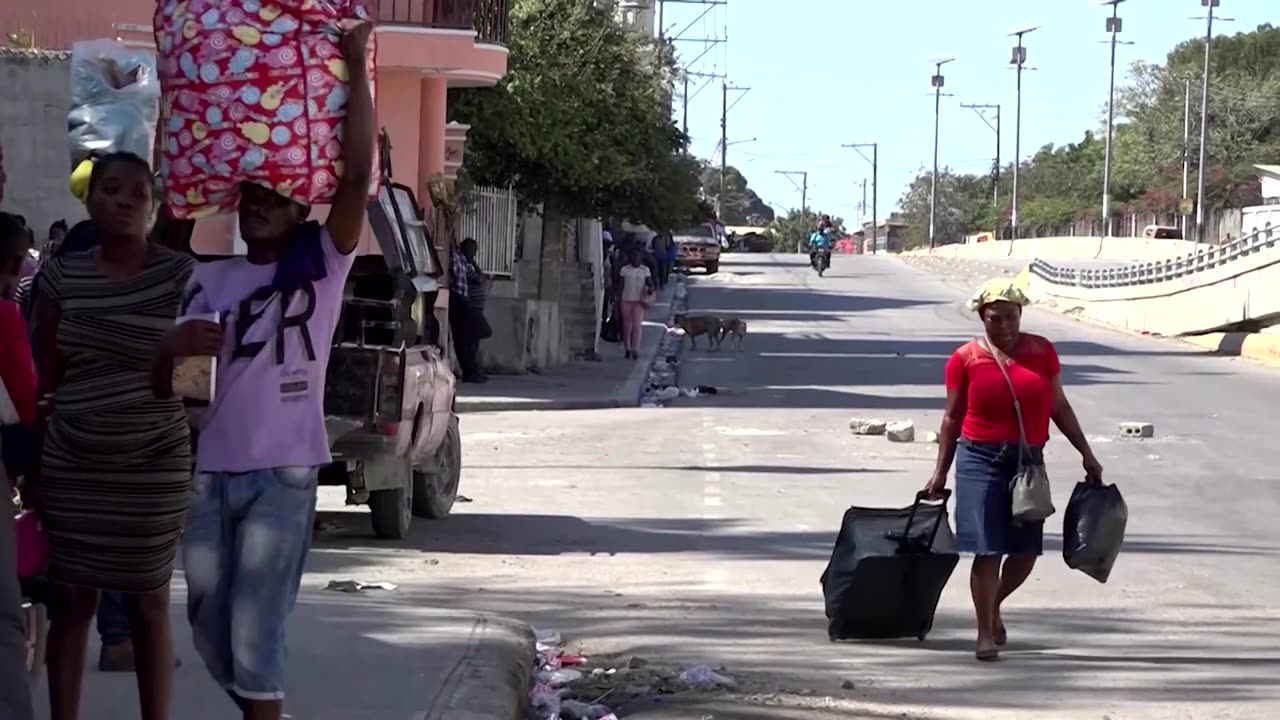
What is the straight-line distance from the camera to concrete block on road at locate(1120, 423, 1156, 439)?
878 inches

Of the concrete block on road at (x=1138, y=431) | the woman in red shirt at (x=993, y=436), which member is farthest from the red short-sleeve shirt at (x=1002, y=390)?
the concrete block on road at (x=1138, y=431)

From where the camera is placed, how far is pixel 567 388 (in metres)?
28.3

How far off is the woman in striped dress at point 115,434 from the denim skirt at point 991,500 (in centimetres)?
461

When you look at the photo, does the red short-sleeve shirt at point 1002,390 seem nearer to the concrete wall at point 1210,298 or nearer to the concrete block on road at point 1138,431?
→ the concrete block on road at point 1138,431

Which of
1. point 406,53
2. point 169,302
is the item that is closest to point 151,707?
point 169,302

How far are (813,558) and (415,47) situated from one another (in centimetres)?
1320

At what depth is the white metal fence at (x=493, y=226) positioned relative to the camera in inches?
1226

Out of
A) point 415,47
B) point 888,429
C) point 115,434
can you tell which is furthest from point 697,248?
point 115,434

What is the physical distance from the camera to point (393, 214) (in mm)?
12352

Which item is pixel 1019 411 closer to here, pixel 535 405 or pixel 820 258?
pixel 535 405

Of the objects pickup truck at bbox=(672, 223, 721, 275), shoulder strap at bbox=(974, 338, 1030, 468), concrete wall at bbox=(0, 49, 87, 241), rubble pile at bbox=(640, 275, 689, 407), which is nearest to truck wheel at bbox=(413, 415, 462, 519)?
shoulder strap at bbox=(974, 338, 1030, 468)

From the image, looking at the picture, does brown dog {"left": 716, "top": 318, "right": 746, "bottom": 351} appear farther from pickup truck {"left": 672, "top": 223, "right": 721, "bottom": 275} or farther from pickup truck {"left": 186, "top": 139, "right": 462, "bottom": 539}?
pickup truck {"left": 672, "top": 223, "right": 721, "bottom": 275}

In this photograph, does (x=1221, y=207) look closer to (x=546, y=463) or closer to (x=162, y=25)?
(x=546, y=463)

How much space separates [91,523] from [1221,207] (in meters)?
101
